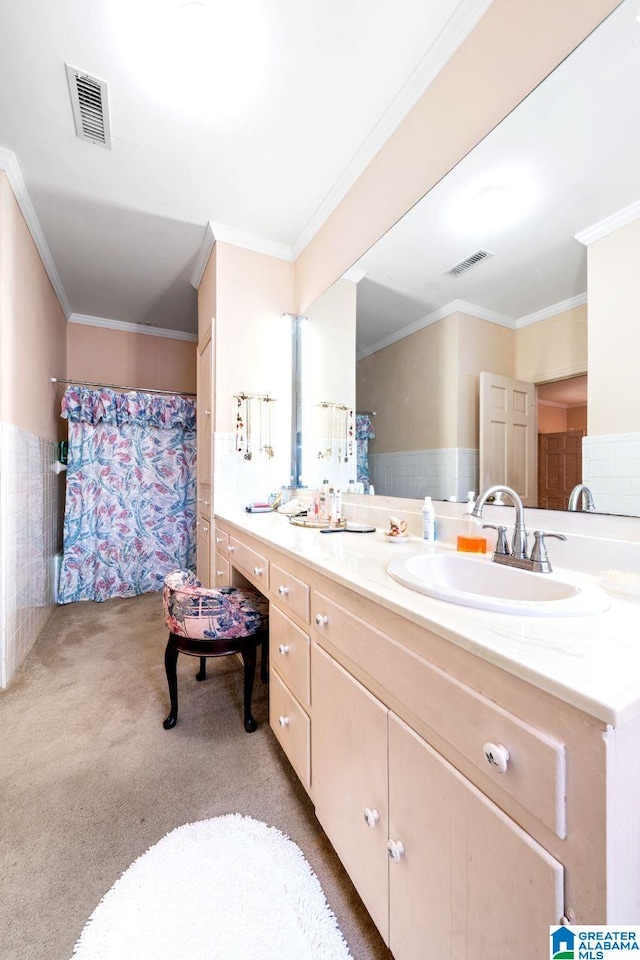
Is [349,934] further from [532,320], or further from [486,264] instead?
[486,264]

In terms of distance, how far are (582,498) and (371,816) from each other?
0.90 metres

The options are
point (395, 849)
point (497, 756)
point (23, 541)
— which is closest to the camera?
point (497, 756)

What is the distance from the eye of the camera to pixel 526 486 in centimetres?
118

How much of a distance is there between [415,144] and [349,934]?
249cm

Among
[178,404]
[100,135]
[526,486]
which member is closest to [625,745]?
[526,486]

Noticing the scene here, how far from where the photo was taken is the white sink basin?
696mm

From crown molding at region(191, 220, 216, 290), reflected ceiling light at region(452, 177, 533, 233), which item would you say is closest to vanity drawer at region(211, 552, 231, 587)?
reflected ceiling light at region(452, 177, 533, 233)

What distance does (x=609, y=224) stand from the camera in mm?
958

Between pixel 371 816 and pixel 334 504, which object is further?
pixel 334 504

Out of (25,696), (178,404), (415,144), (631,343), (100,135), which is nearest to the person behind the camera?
(631,343)

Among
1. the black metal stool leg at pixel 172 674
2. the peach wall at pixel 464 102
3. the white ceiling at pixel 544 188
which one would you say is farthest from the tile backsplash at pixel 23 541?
the white ceiling at pixel 544 188

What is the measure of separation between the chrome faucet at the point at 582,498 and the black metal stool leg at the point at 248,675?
1.23 meters

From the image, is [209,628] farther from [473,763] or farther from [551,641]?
[551,641]

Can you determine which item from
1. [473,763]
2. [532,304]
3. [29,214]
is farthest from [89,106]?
[473,763]
